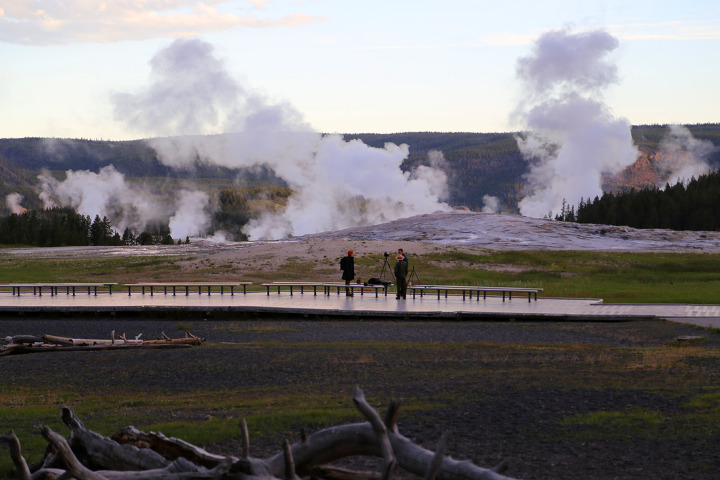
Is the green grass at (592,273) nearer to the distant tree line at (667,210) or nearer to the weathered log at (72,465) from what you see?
the weathered log at (72,465)

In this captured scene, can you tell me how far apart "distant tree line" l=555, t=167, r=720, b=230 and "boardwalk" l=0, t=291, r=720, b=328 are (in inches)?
2927

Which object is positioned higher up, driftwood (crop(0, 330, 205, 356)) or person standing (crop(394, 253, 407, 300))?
person standing (crop(394, 253, 407, 300))

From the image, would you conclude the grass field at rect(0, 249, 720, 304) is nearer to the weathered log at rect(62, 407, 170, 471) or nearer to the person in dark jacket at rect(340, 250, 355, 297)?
the person in dark jacket at rect(340, 250, 355, 297)

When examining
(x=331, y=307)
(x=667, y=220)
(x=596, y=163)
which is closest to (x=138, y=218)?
(x=596, y=163)

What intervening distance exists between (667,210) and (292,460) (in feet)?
323

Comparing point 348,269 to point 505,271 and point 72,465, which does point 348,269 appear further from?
point 72,465

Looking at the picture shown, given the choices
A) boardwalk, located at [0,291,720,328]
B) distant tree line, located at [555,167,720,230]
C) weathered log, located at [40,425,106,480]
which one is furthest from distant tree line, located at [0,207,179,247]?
weathered log, located at [40,425,106,480]

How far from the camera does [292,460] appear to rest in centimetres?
467

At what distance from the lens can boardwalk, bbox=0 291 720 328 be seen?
21281 mm

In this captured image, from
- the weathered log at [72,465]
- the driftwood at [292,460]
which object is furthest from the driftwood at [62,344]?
the weathered log at [72,465]

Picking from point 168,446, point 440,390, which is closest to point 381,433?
point 168,446

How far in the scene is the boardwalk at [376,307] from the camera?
21.3 metres

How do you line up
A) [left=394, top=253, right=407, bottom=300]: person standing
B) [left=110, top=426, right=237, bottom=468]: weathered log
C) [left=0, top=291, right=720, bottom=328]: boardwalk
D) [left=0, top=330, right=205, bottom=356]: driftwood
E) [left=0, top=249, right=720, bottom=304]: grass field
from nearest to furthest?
[left=110, top=426, right=237, bottom=468]: weathered log → [left=0, top=330, right=205, bottom=356]: driftwood → [left=0, top=291, right=720, bottom=328]: boardwalk → [left=394, top=253, right=407, bottom=300]: person standing → [left=0, top=249, right=720, bottom=304]: grass field

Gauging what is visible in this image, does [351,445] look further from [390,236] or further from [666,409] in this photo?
[390,236]
